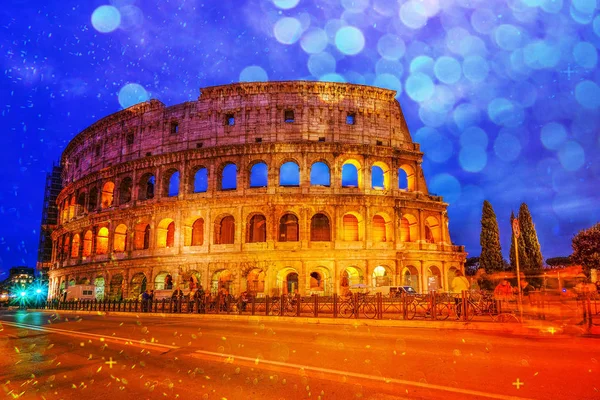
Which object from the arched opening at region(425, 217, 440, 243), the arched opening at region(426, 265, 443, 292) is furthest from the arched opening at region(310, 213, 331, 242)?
the arched opening at region(425, 217, 440, 243)

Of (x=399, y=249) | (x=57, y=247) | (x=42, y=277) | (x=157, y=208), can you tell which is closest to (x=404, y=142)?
(x=399, y=249)

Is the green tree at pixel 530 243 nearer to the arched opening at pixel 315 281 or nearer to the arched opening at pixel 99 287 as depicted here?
the arched opening at pixel 315 281

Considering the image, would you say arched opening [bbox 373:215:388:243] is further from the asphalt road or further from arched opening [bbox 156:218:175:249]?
the asphalt road

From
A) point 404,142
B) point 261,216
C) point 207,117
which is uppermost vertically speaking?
point 207,117

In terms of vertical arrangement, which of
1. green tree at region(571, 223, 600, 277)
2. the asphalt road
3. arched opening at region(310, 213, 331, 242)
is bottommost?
the asphalt road

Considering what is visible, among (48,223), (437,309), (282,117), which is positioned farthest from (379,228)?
(48,223)

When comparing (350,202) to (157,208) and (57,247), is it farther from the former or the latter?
(57,247)

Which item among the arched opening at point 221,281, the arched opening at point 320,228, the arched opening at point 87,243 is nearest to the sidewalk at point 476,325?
the arched opening at point 221,281
